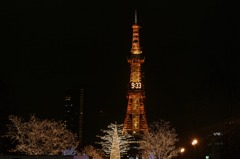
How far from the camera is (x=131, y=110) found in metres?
80.1

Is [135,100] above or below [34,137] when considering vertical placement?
above

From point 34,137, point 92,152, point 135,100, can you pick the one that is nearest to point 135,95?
point 135,100

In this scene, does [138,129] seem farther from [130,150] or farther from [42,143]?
[42,143]

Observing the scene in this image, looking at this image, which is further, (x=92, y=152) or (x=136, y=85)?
(x=136, y=85)

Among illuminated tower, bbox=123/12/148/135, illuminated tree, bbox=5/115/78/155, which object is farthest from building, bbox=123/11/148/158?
illuminated tree, bbox=5/115/78/155

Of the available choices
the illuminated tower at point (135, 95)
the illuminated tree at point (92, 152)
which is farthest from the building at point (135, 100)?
the illuminated tree at point (92, 152)

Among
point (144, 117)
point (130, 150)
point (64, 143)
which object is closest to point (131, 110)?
point (144, 117)

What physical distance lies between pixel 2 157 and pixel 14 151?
1186 cm

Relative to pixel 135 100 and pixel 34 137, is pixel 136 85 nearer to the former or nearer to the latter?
pixel 135 100

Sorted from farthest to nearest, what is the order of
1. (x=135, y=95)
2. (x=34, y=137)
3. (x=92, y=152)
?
(x=135, y=95)
(x=92, y=152)
(x=34, y=137)

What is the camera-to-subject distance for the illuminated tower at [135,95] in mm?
81125

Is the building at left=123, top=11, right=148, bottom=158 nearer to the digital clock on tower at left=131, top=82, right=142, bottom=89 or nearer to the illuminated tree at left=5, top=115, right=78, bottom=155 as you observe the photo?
the digital clock on tower at left=131, top=82, right=142, bottom=89

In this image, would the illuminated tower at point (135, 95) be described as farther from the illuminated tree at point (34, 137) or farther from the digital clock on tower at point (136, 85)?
the illuminated tree at point (34, 137)

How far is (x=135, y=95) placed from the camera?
82.9 meters
